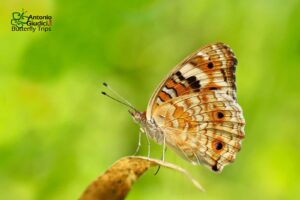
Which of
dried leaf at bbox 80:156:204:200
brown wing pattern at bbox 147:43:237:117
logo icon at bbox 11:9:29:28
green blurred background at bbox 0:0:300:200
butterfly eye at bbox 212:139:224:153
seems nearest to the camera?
dried leaf at bbox 80:156:204:200

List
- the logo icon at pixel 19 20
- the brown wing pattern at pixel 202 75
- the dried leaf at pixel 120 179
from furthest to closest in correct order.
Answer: the logo icon at pixel 19 20 < the brown wing pattern at pixel 202 75 < the dried leaf at pixel 120 179

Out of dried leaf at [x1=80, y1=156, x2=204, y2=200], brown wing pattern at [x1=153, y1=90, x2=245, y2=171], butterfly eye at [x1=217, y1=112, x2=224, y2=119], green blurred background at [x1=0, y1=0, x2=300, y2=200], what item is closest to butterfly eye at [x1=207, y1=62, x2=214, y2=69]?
brown wing pattern at [x1=153, y1=90, x2=245, y2=171]

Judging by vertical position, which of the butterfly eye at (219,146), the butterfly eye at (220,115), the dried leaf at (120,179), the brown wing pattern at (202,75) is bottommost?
the butterfly eye at (219,146)

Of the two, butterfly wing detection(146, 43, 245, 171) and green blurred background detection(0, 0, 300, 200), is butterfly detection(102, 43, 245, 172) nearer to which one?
butterfly wing detection(146, 43, 245, 171)

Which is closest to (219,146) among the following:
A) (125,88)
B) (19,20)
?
(125,88)

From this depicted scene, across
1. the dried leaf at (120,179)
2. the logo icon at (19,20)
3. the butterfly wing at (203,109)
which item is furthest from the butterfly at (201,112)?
the dried leaf at (120,179)

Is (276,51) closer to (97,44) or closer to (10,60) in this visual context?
(97,44)

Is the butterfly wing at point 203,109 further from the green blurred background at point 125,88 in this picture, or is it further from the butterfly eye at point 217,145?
the green blurred background at point 125,88
